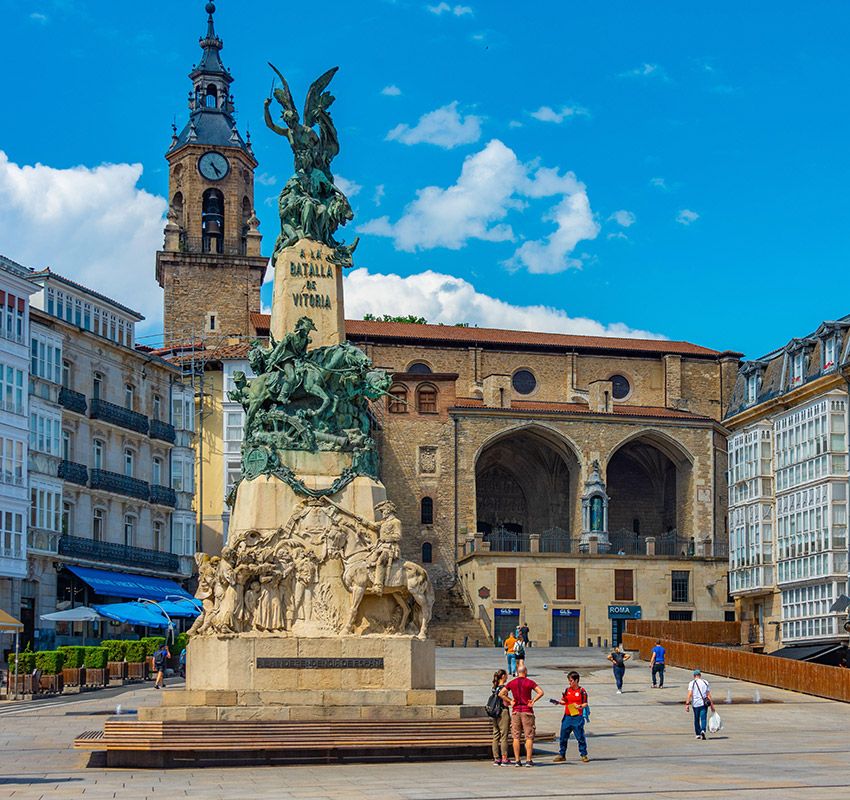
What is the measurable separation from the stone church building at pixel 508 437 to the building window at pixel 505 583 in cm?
7

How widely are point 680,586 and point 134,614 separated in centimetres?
3507

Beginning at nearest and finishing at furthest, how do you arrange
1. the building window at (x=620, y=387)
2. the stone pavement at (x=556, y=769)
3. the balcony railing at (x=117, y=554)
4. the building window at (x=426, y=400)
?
the stone pavement at (x=556, y=769), the balcony railing at (x=117, y=554), the building window at (x=426, y=400), the building window at (x=620, y=387)

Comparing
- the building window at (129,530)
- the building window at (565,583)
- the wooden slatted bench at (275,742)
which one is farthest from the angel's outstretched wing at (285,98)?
the building window at (565,583)

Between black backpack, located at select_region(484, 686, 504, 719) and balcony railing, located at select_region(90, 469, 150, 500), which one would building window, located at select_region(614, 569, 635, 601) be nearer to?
balcony railing, located at select_region(90, 469, 150, 500)

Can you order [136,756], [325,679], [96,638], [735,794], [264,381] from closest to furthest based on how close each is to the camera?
[735,794], [136,756], [325,679], [264,381], [96,638]

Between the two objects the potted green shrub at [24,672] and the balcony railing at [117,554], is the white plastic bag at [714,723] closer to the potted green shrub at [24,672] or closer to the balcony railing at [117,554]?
the potted green shrub at [24,672]

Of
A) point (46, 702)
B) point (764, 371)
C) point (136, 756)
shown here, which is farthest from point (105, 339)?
point (136, 756)

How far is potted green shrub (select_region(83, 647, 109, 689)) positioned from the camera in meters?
44.6

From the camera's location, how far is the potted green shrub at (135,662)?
153 ft

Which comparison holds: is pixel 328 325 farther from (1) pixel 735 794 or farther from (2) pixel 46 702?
(2) pixel 46 702

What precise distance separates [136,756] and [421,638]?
5620mm

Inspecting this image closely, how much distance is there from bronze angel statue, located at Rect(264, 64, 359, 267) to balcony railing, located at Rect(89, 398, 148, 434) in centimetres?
3257

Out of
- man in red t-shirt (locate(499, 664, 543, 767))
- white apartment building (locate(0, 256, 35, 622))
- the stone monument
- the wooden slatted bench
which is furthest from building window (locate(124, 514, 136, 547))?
man in red t-shirt (locate(499, 664, 543, 767))

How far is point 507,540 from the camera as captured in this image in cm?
7769
